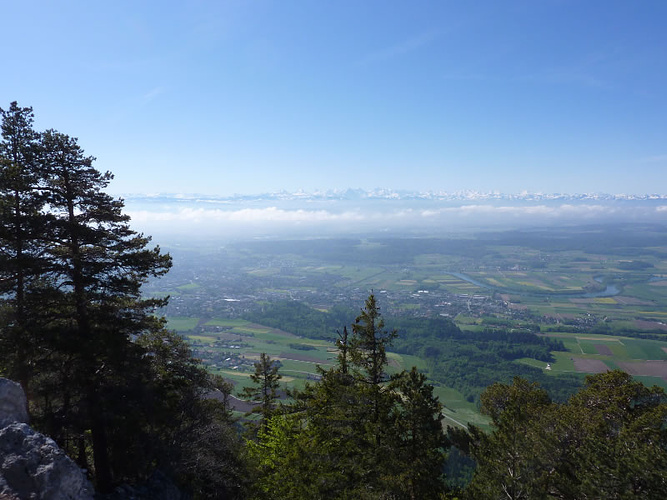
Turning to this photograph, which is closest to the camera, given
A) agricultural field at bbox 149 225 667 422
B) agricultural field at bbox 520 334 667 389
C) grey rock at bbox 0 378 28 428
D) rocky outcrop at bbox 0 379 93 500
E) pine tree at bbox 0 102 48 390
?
rocky outcrop at bbox 0 379 93 500

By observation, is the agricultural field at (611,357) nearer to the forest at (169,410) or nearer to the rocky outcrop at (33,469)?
the forest at (169,410)

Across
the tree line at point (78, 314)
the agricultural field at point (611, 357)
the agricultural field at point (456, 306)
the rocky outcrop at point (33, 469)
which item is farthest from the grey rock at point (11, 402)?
the agricultural field at point (611, 357)

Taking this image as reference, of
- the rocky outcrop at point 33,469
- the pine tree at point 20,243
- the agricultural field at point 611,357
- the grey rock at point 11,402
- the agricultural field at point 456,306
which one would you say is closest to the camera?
the rocky outcrop at point 33,469

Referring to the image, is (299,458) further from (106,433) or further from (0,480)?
(0,480)

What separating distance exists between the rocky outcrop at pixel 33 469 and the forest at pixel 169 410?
9.16 ft

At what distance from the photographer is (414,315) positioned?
113 meters

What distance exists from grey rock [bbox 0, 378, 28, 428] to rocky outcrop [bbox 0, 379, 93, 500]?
3.3 inches

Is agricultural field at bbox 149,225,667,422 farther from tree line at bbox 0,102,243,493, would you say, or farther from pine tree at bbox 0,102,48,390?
pine tree at bbox 0,102,48,390

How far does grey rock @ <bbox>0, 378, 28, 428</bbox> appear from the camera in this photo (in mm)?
8297

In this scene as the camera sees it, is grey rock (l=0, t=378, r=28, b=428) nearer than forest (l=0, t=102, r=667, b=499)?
Yes

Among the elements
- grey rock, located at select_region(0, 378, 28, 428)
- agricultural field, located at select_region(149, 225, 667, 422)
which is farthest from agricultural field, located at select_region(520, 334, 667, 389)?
grey rock, located at select_region(0, 378, 28, 428)

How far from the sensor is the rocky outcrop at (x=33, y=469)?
22.8ft

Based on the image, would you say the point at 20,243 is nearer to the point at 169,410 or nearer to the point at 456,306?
the point at 169,410

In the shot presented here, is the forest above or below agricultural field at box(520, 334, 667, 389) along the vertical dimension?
above
